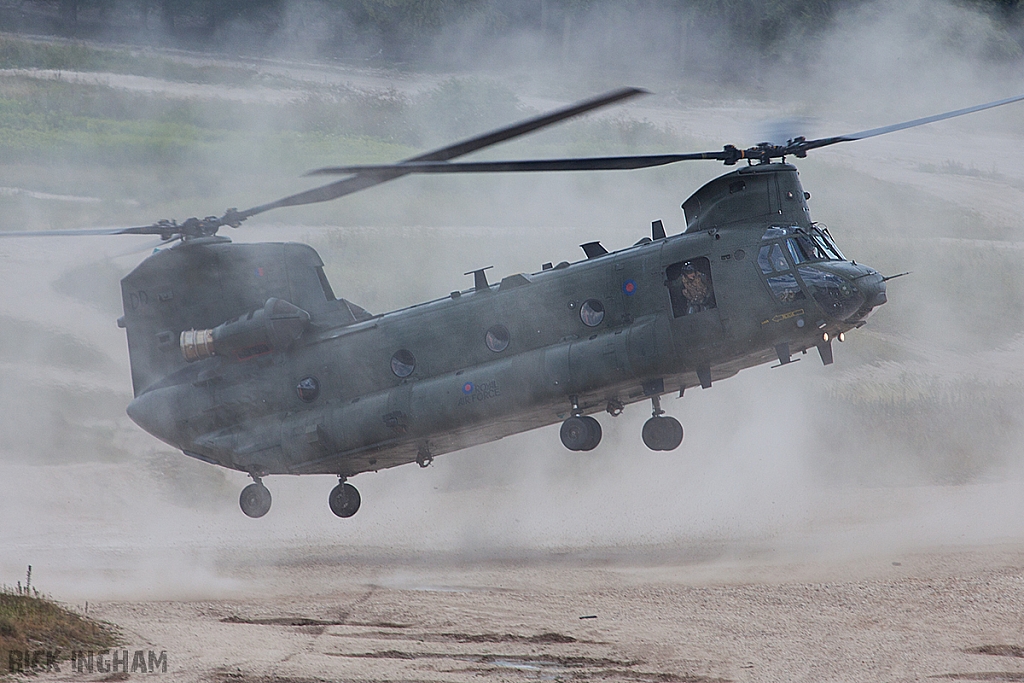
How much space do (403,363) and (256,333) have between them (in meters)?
2.37

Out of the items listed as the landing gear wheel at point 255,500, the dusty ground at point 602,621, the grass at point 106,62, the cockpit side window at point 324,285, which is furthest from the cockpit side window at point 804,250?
the grass at point 106,62

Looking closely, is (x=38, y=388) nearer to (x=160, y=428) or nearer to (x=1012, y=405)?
(x=160, y=428)

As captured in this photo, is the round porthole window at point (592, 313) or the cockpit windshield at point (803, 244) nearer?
the cockpit windshield at point (803, 244)

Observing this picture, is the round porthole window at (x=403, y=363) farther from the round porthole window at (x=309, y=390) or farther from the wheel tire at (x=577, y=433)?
the wheel tire at (x=577, y=433)

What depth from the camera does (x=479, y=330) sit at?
15109 millimetres

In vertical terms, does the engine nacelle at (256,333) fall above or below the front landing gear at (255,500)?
above

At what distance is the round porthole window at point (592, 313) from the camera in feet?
47.0

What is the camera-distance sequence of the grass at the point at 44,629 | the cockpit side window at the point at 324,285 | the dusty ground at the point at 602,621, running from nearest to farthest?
the grass at the point at 44,629 < the dusty ground at the point at 602,621 < the cockpit side window at the point at 324,285

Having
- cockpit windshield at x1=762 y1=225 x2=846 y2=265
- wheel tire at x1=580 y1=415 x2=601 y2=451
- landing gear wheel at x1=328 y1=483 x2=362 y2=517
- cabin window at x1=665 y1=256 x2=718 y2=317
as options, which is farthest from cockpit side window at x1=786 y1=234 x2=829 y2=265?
landing gear wheel at x1=328 y1=483 x2=362 y2=517

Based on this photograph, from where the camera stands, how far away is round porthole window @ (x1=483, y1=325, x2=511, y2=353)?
1491 cm

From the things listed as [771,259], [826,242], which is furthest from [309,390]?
[826,242]

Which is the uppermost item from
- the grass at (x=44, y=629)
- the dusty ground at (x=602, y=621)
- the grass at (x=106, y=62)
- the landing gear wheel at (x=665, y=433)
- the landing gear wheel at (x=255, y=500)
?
the grass at (x=106, y=62)

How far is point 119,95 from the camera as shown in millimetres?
36188

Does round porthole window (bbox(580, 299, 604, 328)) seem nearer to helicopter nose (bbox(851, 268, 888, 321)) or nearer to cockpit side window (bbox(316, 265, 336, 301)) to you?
helicopter nose (bbox(851, 268, 888, 321))
